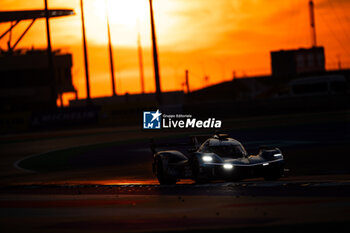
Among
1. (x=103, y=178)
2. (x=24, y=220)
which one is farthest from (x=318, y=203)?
(x=103, y=178)

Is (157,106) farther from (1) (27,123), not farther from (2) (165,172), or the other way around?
(2) (165,172)

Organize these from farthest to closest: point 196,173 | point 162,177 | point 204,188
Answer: point 162,177
point 196,173
point 204,188

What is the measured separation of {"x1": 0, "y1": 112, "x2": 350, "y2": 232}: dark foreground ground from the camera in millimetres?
14555

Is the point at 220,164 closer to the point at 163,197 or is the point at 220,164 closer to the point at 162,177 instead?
the point at 162,177

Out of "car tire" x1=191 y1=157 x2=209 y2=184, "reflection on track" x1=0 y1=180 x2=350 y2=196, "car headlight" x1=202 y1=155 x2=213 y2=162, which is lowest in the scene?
"reflection on track" x1=0 y1=180 x2=350 y2=196

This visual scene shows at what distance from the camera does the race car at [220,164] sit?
22.0 metres

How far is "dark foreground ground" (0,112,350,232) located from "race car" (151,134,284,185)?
309 millimetres

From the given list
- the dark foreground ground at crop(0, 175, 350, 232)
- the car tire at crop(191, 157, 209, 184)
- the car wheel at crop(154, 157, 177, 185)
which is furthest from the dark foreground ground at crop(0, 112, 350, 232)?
the car wheel at crop(154, 157, 177, 185)

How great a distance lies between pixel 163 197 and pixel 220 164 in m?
2.89

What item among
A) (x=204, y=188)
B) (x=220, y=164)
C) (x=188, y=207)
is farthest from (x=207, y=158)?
(x=188, y=207)

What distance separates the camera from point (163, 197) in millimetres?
19688

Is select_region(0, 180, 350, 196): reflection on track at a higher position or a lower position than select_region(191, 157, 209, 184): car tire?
lower

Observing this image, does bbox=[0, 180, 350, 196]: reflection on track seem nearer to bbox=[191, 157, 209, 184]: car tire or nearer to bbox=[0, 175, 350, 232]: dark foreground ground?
bbox=[0, 175, 350, 232]: dark foreground ground

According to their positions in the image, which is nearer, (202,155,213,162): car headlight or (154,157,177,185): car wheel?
(202,155,213,162): car headlight
